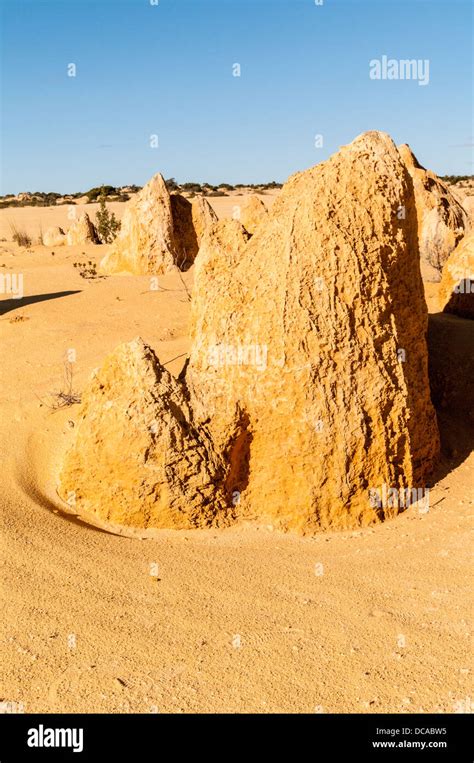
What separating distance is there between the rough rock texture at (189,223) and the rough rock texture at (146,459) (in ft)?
29.2

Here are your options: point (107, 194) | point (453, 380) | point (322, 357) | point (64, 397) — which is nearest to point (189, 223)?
point (64, 397)

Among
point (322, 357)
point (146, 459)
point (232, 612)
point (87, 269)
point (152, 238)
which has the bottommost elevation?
point (232, 612)

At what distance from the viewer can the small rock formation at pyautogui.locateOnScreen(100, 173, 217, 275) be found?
13.1 meters

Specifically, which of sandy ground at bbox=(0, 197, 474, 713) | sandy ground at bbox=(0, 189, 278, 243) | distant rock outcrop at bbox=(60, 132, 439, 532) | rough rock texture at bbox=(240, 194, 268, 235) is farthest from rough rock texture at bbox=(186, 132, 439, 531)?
sandy ground at bbox=(0, 189, 278, 243)

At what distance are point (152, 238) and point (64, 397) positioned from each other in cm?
734

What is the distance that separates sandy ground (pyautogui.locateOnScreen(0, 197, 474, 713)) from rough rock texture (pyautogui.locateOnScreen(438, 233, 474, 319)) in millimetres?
2471

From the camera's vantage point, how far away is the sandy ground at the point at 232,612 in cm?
315

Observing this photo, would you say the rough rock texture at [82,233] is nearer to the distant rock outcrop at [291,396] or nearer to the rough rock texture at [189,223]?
the rough rock texture at [189,223]

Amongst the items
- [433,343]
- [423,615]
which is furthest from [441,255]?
[423,615]

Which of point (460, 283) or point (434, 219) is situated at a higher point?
point (434, 219)

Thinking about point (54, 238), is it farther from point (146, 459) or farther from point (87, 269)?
point (146, 459)

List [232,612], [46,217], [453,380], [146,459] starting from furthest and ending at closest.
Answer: [46,217]
[453,380]
[146,459]
[232,612]

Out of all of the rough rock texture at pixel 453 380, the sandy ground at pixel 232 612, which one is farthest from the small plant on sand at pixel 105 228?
the sandy ground at pixel 232 612

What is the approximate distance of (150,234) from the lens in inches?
520
